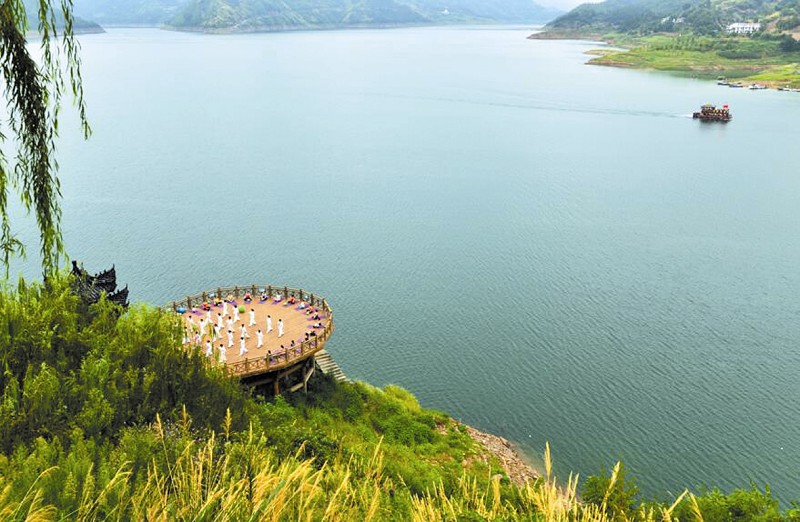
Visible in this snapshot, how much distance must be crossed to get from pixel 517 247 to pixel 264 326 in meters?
31.8

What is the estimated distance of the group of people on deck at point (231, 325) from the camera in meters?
26.3

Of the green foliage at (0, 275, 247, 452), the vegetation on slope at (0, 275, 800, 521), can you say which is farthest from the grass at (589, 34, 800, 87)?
the green foliage at (0, 275, 247, 452)

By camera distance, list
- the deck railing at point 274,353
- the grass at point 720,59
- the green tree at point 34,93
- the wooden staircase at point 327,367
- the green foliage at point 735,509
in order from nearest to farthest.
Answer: the green tree at point 34,93 < the green foliage at point 735,509 < the deck railing at point 274,353 < the wooden staircase at point 327,367 < the grass at point 720,59

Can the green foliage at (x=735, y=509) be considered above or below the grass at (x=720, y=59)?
below

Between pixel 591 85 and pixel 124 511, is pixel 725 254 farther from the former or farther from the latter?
pixel 591 85

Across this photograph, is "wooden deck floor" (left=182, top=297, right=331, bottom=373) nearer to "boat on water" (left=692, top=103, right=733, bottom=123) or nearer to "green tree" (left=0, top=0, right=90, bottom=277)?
"green tree" (left=0, top=0, right=90, bottom=277)

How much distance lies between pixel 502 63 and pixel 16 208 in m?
164

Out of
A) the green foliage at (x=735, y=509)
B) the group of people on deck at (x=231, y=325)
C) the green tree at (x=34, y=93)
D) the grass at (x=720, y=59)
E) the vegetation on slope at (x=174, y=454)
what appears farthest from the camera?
the grass at (x=720, y=59)

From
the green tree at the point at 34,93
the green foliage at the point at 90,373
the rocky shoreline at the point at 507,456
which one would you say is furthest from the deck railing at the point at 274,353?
the green tree at the point at 34,93

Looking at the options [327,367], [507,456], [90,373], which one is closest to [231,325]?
[327,367]

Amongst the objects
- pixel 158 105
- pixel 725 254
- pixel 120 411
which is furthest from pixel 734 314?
pixel 158 105

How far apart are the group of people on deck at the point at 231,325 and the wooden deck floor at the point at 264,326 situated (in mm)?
53

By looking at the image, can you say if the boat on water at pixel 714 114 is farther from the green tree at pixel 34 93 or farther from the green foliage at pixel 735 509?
the green tree at pixel 34 93

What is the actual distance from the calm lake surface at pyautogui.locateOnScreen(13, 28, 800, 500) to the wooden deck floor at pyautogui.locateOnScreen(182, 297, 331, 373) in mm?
7356
